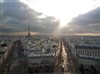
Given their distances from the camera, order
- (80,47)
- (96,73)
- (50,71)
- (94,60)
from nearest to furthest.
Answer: (96,73) < (50,71) < (94,60) < (80,47)

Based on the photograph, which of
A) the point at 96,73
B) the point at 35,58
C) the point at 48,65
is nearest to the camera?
the point at 96,73

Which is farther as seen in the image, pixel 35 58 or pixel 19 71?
pixel 35 58

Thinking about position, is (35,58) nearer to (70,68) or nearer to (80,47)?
(70,68)

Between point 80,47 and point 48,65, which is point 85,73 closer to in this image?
point 48,65

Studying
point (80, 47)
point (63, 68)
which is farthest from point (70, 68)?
point (80, 47)

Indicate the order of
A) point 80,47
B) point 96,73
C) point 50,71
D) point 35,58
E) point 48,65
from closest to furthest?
point 96,73 < point 50,71 < point 48,65 < point 35,58 < point 80,47

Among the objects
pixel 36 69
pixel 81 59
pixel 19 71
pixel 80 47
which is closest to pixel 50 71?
pixel 36 69

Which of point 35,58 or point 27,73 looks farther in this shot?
point 35,58

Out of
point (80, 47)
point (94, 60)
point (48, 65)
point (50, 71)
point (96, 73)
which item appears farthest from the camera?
point (80, 47)
